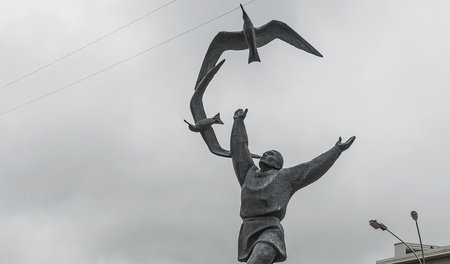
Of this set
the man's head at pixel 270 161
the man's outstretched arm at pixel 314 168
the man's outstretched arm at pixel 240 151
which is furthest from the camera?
the man's outstretched arm at pixel 240 151

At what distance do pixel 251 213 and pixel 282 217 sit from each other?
1.22ft

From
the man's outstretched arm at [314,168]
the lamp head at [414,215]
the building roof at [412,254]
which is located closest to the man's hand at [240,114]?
the man's outstretched arm at [314,168]

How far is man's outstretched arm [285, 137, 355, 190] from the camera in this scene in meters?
10.3

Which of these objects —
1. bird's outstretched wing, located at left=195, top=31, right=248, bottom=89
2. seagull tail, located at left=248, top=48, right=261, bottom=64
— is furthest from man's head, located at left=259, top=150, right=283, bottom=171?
bird's outstretched wing, located at left=195, top=31, right=248, bottom=89

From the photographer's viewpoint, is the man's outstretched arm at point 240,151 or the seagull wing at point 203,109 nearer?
the man's outstretched arm at point 240,151

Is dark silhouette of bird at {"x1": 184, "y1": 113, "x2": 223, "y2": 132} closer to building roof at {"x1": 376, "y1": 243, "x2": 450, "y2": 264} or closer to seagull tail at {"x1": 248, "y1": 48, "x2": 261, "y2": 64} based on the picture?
seagull tail at {"x1": 248, "y1": 48, "x2": 261, "y2": 64}

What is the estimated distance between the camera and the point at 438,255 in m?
36.6

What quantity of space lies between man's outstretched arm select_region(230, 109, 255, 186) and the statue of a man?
0.01 meters

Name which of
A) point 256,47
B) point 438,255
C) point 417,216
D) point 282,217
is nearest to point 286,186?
point 282,217

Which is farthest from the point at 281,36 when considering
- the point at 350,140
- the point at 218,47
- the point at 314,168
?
the point at 314,168

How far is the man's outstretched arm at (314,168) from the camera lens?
10.3 m

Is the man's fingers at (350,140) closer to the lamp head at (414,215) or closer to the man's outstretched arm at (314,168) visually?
the man's outstretched arm at (314,168)

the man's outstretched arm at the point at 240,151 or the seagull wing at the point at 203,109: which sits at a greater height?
the seagull wing at the point at 203,109

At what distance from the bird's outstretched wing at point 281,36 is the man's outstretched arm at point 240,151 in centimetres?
131
